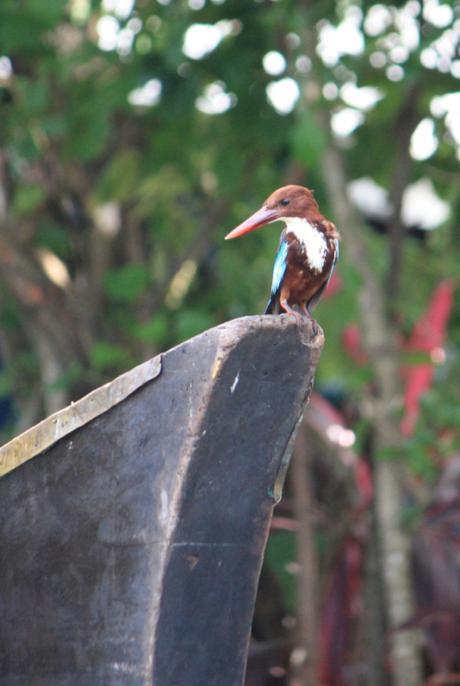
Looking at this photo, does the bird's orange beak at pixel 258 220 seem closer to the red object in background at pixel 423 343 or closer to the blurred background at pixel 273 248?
the blurred background at pixel 273 248

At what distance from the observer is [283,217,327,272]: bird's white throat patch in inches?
97.7

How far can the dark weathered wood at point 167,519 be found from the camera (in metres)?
1.93

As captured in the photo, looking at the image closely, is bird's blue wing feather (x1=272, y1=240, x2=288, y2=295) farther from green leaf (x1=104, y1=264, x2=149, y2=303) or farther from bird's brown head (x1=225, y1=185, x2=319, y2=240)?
green leaf (x1=104, y1=264, x2=149, y2=303)

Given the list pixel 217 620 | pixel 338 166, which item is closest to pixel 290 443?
pixel 217 620

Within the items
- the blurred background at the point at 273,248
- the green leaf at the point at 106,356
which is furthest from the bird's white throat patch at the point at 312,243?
the green leaf at the point at 106,356

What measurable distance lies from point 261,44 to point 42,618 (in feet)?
12.0

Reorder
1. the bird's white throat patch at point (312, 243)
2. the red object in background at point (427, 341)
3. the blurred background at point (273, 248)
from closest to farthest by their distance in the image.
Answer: the bird's white throat patch at point (312, 243) → the blurred background at point (273, 248) → the red object in background at point (427, 341)

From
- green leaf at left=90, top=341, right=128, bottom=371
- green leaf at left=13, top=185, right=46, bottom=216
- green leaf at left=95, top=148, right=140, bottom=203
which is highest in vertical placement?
green leaf at left=13, top=185, right=46, bottom=216

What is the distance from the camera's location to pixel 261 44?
5309 mm

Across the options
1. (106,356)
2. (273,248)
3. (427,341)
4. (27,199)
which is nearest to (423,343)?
(427,341)

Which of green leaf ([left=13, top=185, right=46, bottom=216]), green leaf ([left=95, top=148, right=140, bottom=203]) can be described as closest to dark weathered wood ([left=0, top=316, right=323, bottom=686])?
green leaf ([left=95, top=148, right=140, bottom=203])

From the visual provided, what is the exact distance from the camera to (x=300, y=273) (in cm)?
249

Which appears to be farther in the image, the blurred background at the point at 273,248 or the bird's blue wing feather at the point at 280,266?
the blurred background at the point at 273,248

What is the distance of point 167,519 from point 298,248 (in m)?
0.74
